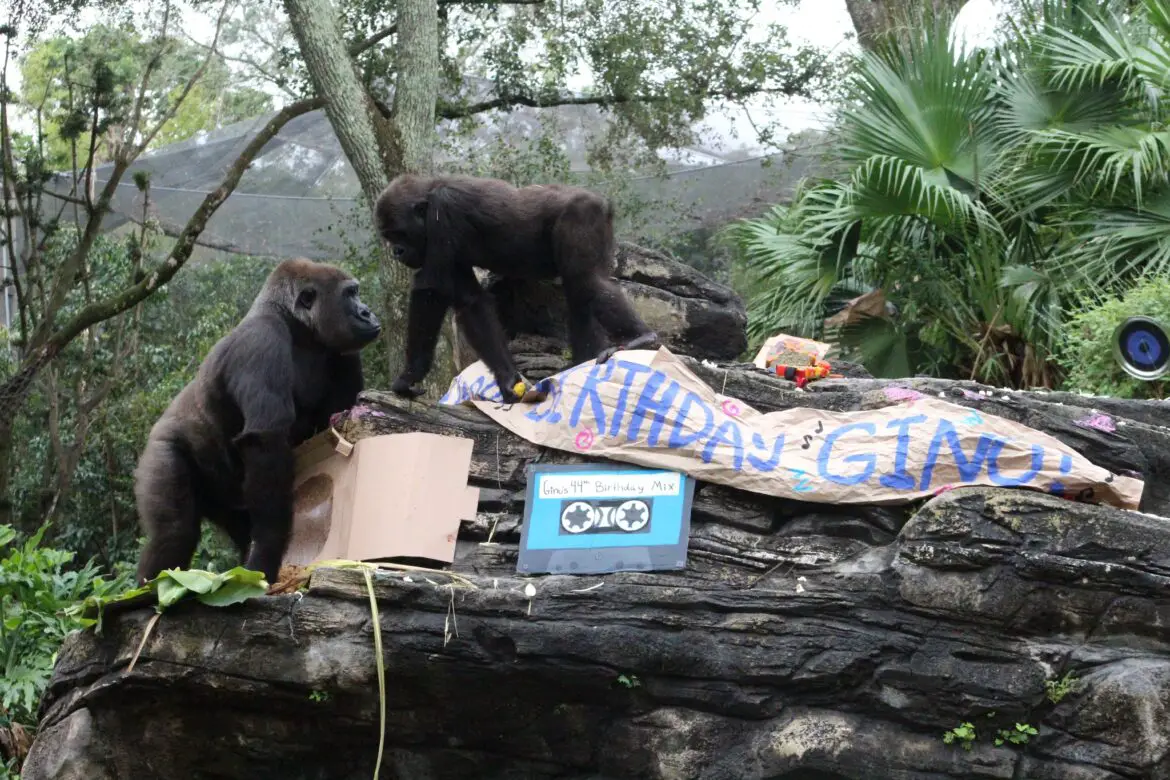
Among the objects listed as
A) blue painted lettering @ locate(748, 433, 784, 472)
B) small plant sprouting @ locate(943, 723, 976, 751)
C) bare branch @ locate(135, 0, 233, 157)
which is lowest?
small plant sprouting @ locate(943, 723, 976, 751)

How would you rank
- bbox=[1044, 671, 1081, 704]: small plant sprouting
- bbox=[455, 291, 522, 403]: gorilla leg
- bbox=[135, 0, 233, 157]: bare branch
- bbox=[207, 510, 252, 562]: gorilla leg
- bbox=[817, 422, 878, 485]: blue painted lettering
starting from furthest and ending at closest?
bbox=[135, 0, 233, 157]: bare branch → bbox=[455, 291, 522, 403]: gorilla leg → bbox=[207, 510, 252, 562]: gorilla leg → bbox=[817, 422, 878, 485]: blue painted lettering → bbox=[1044, 671, 1081, 704]: small plant sprouting

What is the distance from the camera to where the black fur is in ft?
21.6

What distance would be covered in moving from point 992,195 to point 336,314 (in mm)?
5975

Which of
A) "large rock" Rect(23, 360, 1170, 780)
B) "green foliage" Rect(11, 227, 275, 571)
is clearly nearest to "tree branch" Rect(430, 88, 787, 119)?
"green foliage" Rect(11, 227, 275, 571)

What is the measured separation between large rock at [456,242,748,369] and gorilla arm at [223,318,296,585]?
6.27 ft

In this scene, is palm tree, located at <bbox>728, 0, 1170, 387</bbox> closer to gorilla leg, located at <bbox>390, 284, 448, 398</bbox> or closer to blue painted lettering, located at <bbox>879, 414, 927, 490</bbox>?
blue painted lettering, located at <bbox>879, 414, 927, 490</bbox>

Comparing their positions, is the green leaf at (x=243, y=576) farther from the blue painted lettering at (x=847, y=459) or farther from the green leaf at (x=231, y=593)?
the blue painted lettering at (x=847, y=459)

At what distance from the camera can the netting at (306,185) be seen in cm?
1465

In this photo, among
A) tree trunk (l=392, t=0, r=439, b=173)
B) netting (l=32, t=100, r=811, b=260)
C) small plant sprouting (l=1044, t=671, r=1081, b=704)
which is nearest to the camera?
small plant sprouting (l=1044, t=671, r=1081, b=704)

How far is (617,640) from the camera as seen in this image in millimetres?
4914

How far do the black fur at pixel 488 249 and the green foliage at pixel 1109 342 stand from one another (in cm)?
352

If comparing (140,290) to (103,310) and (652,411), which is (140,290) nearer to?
(103,310)

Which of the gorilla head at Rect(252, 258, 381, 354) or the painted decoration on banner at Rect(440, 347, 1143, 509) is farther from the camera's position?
the gorilla head at Rect(252, 258, 381, 354)

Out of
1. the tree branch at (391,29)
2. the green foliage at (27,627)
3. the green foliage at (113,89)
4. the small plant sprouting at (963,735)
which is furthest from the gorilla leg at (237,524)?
the tree branch at (391,29)
